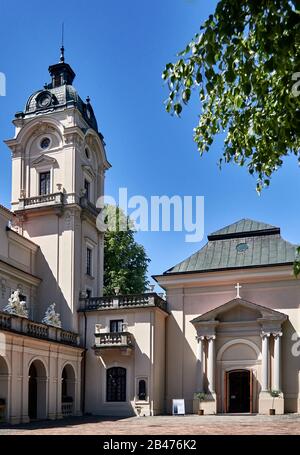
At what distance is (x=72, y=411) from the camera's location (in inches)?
1185

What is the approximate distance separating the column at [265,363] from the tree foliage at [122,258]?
15.7 m

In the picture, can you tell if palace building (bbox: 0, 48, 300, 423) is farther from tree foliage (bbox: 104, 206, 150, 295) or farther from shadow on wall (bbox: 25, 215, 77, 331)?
tree foliage (bbox: 104, 206, 150, 295)

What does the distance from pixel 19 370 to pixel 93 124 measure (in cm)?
1777

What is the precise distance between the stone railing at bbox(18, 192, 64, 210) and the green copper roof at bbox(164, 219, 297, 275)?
7427mm

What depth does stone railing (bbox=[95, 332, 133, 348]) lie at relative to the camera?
30719 millimetres

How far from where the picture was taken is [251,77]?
27.2 feet

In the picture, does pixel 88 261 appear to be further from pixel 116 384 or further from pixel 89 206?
pixel 116 384

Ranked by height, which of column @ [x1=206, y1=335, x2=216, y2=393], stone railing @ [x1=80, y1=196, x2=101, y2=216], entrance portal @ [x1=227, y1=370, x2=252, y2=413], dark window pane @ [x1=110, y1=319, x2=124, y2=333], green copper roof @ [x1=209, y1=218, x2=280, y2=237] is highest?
stone railing @ [x1=80, y1=196, x2=101, y2=216]

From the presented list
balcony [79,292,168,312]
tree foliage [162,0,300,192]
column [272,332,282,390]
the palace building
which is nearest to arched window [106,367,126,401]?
the palace building

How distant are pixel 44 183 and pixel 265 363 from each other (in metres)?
16.1

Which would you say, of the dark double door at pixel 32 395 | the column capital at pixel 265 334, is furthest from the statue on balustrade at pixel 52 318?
the column capital at pixel 265 334

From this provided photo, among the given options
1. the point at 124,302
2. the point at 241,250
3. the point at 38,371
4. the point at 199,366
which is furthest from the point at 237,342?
the point at 38,371

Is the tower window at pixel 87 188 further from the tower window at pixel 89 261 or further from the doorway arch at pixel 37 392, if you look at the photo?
the doorway arch at pixel 37 392
